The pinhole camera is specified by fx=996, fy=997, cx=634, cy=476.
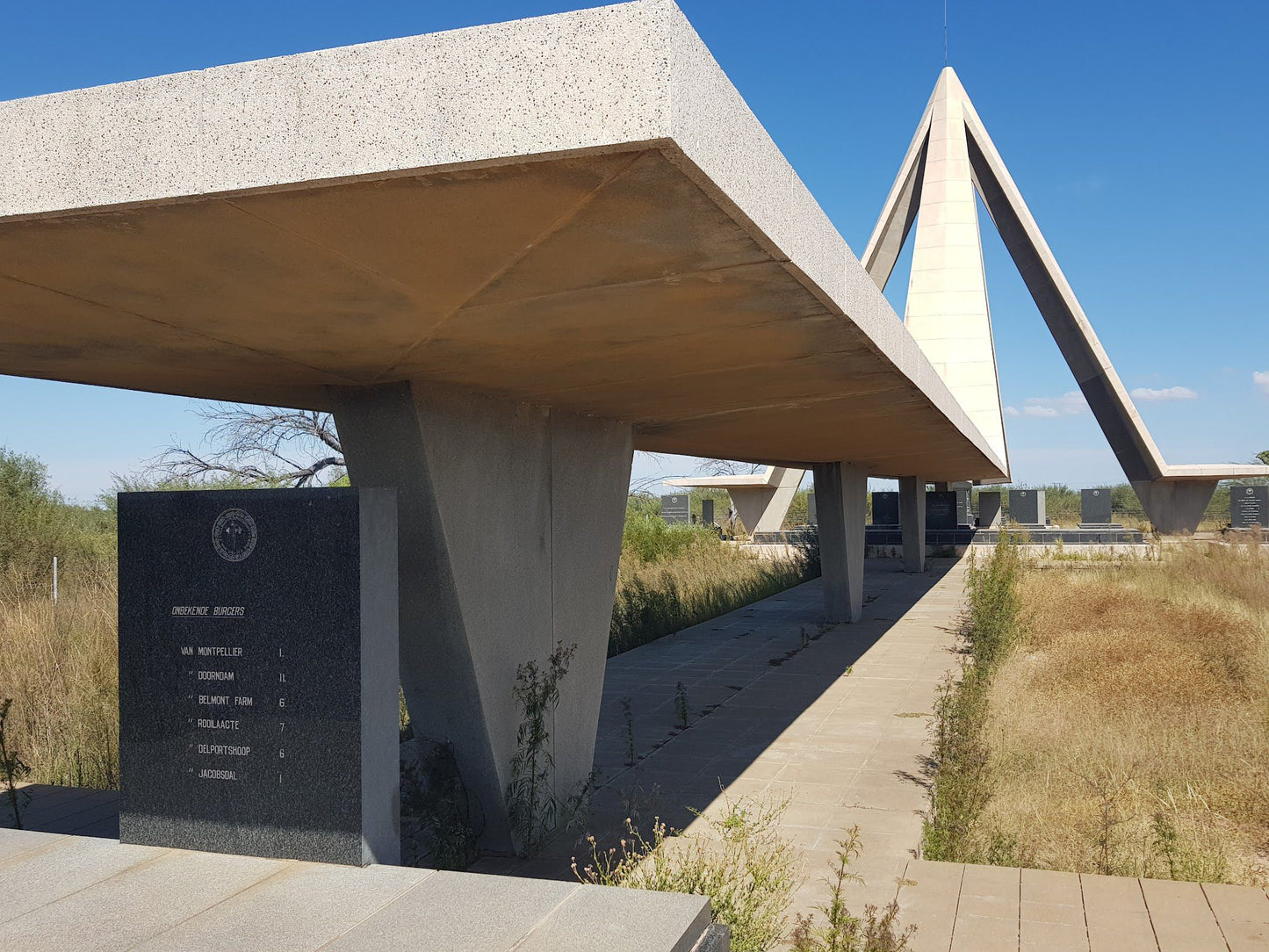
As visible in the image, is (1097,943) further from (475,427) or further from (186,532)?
(186,532)

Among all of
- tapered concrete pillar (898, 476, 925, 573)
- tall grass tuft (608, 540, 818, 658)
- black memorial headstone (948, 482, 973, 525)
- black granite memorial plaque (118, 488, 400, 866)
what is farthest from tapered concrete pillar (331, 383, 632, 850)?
black memorial headstone (948, 482, 973, 525)

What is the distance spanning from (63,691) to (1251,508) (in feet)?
121

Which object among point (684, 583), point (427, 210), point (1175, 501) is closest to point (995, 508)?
point (1175, 501)

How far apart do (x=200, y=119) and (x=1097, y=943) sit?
4627 millimetres

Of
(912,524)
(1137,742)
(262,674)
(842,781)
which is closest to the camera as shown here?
(262,674)

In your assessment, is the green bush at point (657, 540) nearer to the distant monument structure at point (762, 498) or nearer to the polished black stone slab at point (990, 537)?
the polished black stone slab at point (990, 537)

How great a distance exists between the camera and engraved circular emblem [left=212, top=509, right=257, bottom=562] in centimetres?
459

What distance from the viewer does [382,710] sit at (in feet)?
15.0

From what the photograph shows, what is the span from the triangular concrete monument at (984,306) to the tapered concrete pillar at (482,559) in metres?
22.7

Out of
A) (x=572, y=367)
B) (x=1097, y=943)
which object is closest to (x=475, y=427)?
(x=572, y=367)

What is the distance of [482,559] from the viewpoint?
18.6ft

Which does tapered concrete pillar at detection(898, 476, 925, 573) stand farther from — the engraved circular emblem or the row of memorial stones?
the engraved circular emblem

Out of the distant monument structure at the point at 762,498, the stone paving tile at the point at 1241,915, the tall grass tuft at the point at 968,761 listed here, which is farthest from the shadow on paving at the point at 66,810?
the distant monument structure at the point at 762,498

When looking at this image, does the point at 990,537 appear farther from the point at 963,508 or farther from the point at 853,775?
the point at 853,775
